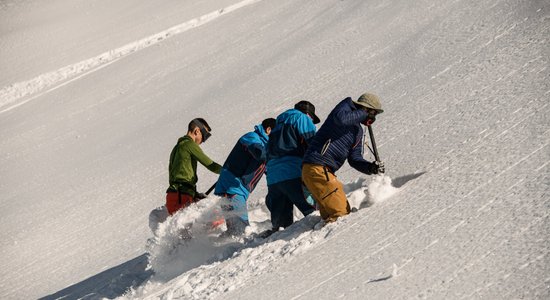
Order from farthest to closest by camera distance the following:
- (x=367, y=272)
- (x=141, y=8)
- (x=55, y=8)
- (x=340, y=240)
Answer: (x=55, y=8) → (x=141, y=8) → (x=340, y=240) → (x=367, y=272)

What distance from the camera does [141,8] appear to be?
27938 mm

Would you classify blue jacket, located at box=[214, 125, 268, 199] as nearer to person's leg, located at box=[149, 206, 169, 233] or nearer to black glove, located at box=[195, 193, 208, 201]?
black glove, located at box=[195, 193, 208, 201]

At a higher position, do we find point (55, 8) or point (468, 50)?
point (55, 8)

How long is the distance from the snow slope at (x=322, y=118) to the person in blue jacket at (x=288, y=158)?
38cm

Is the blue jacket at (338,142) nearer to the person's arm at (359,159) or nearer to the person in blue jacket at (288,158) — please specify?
the person's arm at (359,159)

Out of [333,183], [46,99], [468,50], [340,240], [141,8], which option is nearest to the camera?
[340,240]

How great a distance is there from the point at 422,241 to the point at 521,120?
1.99m

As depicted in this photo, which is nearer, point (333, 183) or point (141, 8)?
point (333, 183)

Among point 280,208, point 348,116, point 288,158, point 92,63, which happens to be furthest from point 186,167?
point 92,63

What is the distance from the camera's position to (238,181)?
7.12 metres

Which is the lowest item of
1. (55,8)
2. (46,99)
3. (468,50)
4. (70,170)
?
(468,50)

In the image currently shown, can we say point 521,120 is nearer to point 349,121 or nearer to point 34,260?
point 349,121

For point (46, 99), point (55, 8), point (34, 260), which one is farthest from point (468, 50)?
point (55, 8)

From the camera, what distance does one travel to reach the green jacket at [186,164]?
7.27 metres
